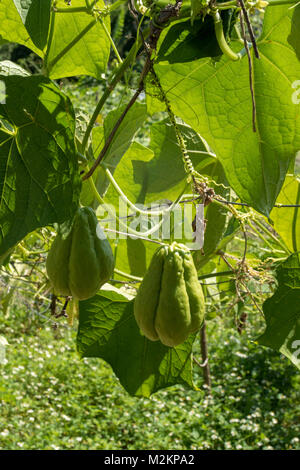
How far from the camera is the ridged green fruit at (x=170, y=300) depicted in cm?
54

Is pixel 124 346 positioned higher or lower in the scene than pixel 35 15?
lower

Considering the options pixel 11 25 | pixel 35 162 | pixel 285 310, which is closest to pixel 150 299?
pixel 35 162

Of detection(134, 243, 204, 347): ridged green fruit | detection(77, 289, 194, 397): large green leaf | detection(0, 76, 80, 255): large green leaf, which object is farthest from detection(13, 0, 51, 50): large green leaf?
detection(77, 289, 194, 397): large green leaf

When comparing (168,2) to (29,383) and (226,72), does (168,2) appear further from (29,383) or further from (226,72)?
(29,383)

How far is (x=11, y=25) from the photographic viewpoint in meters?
0.72

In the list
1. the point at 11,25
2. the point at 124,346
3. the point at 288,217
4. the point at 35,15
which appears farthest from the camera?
the point at 288,217

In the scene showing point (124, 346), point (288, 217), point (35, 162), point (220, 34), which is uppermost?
point (220, 34)

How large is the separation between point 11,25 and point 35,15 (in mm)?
145

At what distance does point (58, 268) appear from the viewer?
0.58 meters

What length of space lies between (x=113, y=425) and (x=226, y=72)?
266cm

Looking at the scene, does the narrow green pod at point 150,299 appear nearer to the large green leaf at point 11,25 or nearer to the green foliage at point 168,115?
the green foliage at point 168,115

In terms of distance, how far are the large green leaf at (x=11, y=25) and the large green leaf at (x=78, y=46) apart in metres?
0.04

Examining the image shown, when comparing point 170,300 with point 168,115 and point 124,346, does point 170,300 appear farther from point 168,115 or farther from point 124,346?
point 124,346
